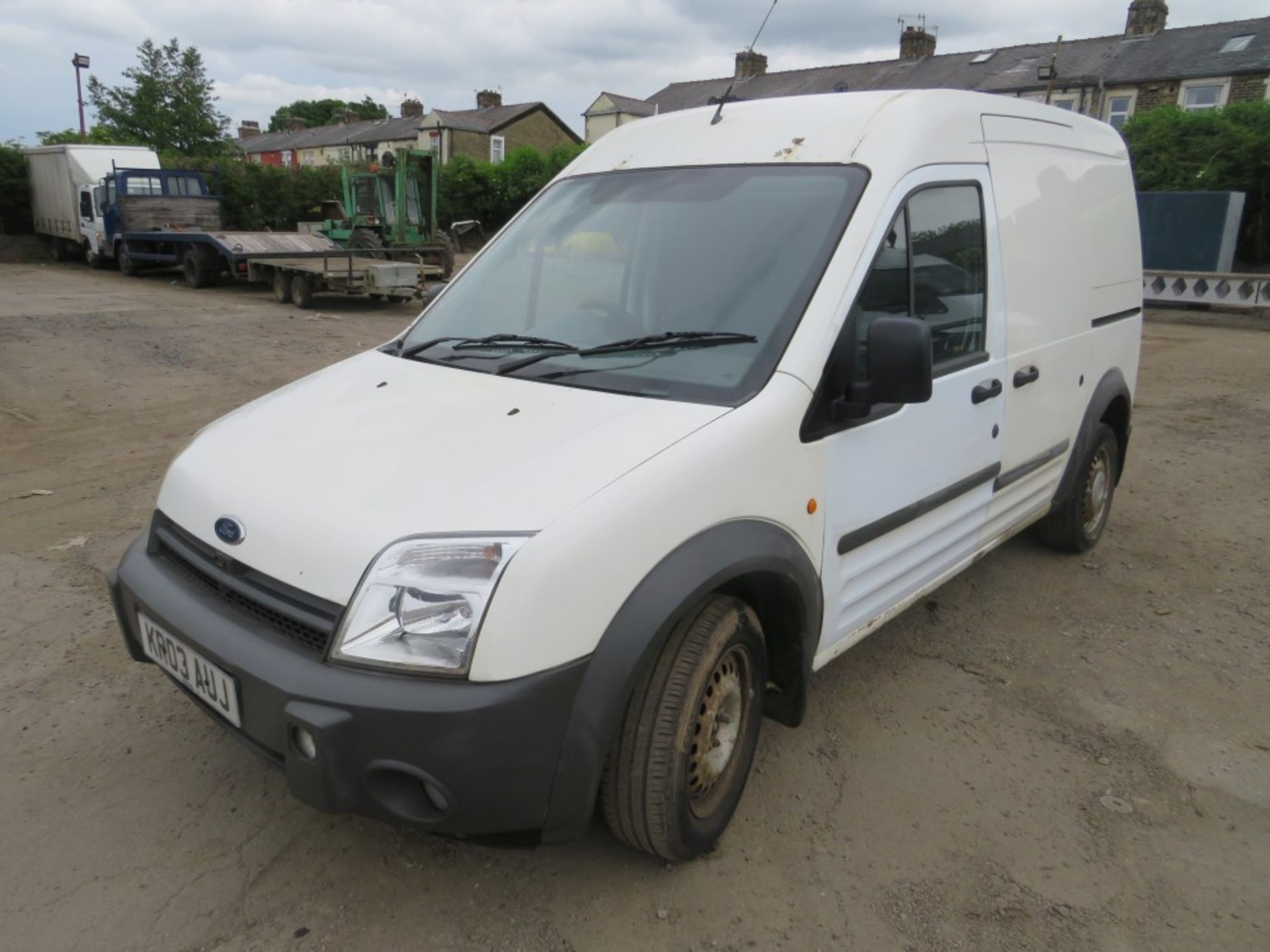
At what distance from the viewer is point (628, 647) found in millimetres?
2018

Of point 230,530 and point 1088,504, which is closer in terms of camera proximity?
point 230,530

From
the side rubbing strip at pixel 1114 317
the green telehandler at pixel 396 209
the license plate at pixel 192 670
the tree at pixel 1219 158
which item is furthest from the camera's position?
the tree at pixel 1219 158

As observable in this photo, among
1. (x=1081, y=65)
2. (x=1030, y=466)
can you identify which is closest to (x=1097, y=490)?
(x=1030, y=466)

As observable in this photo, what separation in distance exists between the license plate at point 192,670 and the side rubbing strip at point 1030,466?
9.14 ft

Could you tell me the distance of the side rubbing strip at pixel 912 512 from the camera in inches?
108

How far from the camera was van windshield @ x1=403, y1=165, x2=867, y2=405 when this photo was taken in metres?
2.58

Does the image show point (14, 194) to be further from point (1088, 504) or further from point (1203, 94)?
point (1203, 94)

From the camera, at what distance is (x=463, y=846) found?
257 cm

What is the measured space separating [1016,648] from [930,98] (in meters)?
2.28

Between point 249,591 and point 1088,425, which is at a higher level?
point 1088,425

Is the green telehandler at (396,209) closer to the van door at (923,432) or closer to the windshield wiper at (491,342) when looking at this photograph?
the windshield wiper at (491,342)

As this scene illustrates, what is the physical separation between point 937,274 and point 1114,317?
1.94 metres

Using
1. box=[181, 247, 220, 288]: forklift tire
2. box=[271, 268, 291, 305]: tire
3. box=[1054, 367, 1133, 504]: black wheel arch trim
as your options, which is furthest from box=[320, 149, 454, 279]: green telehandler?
box=[1054, 367, 1133, 504]: black wheel arch trim

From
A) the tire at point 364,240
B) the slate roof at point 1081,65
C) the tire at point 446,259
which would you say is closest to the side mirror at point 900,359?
the tire at point 446,259
